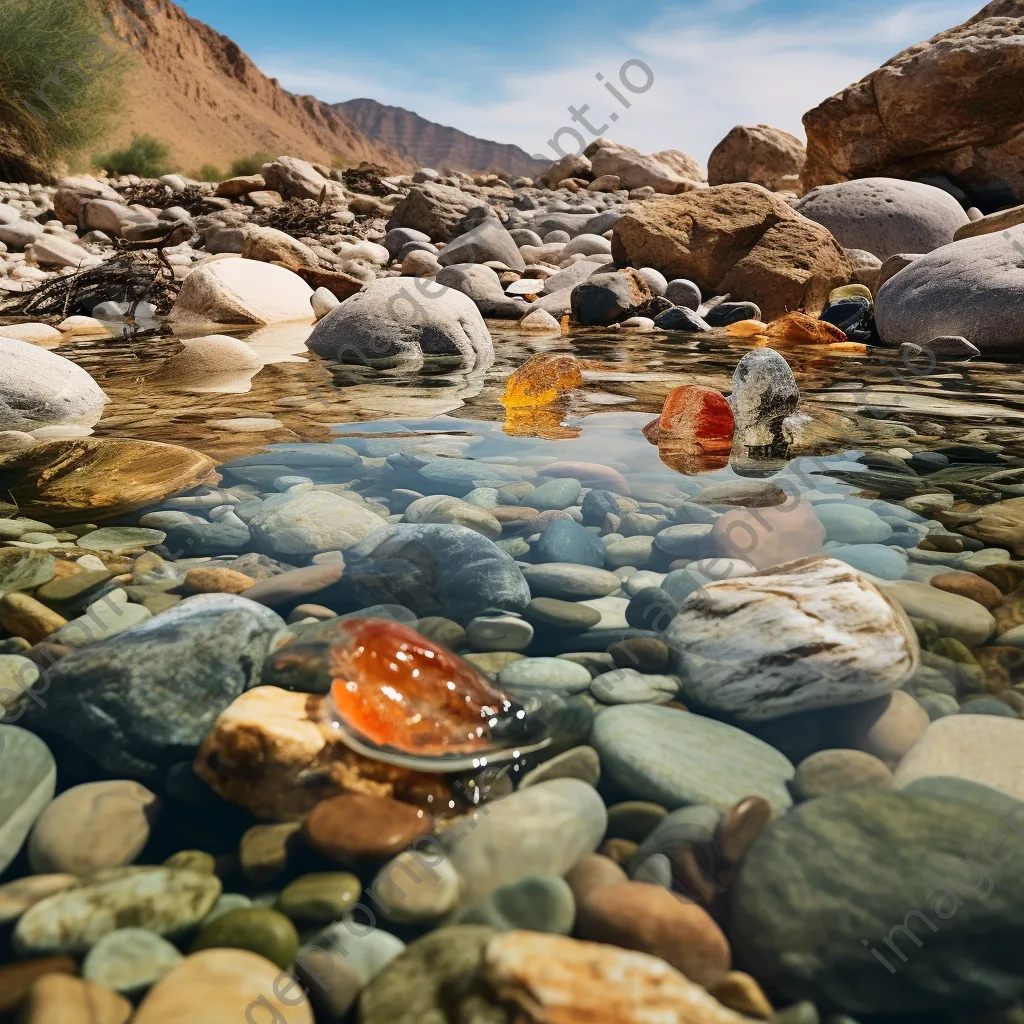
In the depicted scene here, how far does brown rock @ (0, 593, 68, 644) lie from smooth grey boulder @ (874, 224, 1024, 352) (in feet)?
22.1

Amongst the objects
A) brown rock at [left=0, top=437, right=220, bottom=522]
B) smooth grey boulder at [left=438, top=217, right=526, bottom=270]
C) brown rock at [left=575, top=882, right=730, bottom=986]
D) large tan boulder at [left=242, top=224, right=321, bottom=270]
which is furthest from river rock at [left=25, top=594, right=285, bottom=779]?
smooth grey boulder at [left=438, top=217, right=526, bottom=270]

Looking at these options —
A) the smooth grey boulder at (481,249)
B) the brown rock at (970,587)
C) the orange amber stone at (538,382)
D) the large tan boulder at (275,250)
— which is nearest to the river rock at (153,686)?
the brown rock at (970,587)

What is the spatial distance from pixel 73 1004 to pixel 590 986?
1.73 ft

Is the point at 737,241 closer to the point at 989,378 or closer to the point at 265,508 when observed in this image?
the point at 989,378

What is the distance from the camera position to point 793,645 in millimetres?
1361

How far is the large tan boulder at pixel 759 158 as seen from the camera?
19766 millimetres

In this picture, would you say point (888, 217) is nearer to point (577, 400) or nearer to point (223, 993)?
point (577, 400)

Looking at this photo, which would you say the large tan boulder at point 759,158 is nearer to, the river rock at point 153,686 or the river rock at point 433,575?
the river rock at point 433,575

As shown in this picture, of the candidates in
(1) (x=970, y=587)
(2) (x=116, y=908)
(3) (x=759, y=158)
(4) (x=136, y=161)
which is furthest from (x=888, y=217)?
(4) (x=136, y=161)

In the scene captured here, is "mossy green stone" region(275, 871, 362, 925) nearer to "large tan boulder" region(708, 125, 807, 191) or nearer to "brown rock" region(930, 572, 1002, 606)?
"brown rock" region(930, 572, 1002, 606)

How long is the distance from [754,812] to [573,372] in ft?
12.1

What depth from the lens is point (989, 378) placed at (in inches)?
198

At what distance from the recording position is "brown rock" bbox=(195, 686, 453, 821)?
1120mm

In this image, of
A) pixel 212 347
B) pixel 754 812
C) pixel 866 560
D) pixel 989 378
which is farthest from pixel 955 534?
pixel 212 347
